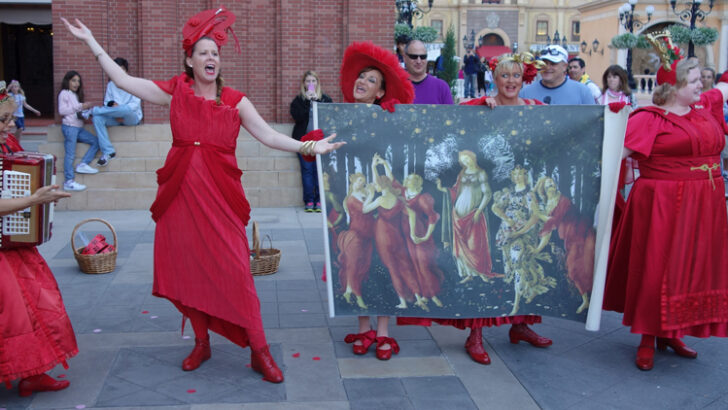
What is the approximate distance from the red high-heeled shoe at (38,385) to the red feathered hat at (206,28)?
2.07m

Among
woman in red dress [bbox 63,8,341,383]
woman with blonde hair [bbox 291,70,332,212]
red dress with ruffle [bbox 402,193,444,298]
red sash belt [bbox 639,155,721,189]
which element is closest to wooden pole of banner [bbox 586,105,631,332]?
→ red sash belt [bbox 639,155,721,189]

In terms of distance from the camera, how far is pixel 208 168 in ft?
14.5

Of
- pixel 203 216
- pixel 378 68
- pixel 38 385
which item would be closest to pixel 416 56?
pixel 378 68

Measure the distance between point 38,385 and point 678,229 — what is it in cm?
401

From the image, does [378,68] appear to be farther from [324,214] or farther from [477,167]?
[324,214]

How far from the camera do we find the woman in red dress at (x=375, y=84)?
4781mm

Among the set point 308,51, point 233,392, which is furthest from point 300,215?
point 233,392

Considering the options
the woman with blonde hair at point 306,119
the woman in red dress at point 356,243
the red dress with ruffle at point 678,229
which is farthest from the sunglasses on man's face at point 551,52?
the woman with blonde hair at point 306,119

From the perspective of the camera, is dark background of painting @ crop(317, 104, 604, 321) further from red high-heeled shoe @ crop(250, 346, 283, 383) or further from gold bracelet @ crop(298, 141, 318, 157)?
red high-heeled shoe @ crop(250, 346, 283, 383)

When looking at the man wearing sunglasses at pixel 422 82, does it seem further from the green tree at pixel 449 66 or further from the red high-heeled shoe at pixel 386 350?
the green tree at pixel 449 66

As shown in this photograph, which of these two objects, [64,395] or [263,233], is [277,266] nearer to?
[263,233]

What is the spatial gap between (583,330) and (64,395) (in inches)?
144

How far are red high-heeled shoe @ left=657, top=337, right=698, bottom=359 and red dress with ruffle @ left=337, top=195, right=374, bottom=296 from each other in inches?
86.1

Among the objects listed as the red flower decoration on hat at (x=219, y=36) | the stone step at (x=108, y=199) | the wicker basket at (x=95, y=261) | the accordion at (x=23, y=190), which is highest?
the red flower decoration on hat at (x=219, y=36)
